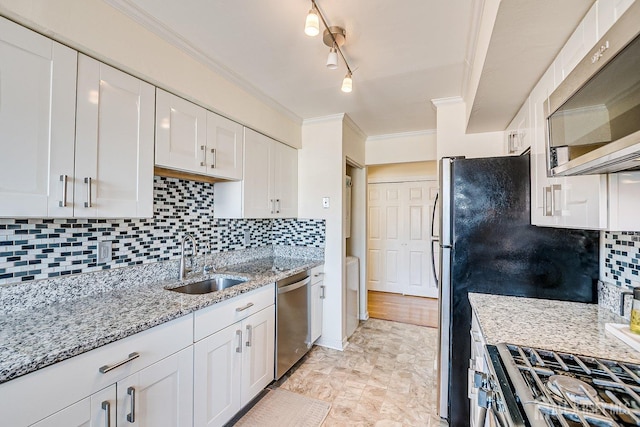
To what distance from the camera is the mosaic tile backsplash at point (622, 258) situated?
1230 mm

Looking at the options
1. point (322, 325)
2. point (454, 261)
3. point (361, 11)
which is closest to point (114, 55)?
point (361, 11)

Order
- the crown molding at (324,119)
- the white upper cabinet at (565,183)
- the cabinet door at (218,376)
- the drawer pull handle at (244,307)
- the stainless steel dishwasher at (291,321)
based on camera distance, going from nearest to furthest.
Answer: the white upper cabinet at (565,183)
the cabinet door at (218,376)
the drawer pull handle at (244,307)
the stainless steel dishwasher at (291,321)
the crown molding at (324,119)

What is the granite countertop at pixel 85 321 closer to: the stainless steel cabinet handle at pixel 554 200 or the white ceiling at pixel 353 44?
the white ceiling at pixel 353 44

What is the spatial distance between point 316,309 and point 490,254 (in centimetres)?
175

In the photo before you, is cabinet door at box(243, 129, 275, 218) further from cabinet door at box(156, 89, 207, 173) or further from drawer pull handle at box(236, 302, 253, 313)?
drawer pull handle at box(236, 302, 253, 313)

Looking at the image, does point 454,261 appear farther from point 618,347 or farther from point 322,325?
point 322,325

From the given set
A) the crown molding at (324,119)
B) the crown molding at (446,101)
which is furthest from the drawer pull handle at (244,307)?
the crown molding at (446,101)

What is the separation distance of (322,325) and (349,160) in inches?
72.6

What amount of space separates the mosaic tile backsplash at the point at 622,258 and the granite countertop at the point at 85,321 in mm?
1981

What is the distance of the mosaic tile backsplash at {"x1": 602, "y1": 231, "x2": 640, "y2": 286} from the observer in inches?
48.4

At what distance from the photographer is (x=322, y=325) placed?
299 cm

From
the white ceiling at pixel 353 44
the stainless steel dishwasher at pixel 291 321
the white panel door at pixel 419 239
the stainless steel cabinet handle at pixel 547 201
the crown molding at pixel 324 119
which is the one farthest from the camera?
the white panel door at pixel 419 239

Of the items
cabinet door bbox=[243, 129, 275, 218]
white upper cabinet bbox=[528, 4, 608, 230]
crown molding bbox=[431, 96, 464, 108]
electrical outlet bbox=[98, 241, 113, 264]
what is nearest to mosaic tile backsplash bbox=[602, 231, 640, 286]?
white upper cabinet bbox=[528, 4, 608, 230]

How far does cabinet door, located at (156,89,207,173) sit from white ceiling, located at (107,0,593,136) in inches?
13.8
